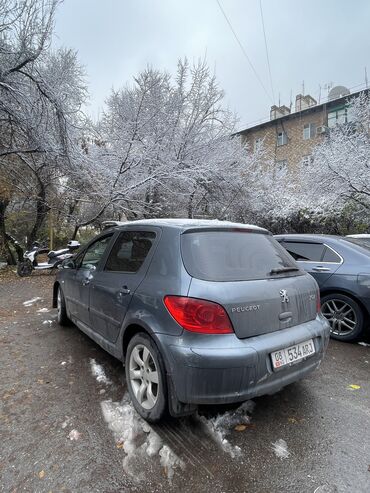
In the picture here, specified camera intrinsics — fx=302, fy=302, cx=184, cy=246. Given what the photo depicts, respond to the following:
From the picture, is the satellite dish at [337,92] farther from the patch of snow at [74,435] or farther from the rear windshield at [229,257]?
the patch of snow at [74,435]

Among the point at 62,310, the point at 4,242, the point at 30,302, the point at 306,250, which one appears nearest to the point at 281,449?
the point at 306,250

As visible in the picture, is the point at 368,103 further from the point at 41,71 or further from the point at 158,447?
the point at 158,447

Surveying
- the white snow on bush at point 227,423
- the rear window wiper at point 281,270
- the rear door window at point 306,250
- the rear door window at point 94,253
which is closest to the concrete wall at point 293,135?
the rear door window at point 306,250

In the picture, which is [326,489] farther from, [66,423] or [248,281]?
[66,423]

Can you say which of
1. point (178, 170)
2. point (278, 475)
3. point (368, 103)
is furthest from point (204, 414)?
point (368, 103)

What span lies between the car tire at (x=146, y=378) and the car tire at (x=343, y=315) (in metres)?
3.10

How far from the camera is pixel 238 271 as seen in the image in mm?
2438

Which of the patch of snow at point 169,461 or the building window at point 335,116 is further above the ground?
the building window at point 335,116

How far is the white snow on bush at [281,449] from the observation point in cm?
215

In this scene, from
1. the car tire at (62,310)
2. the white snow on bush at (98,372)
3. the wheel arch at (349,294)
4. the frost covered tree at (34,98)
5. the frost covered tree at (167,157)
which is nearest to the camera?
the white snow on bush at (98,372)

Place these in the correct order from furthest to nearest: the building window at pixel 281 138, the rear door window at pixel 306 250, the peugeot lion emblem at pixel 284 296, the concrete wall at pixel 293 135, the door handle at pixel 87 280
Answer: the building window at pixel 281 138, the concrete wall at pixel 293 135, the rear door window at pixel 306 250, the door handle at pixel 87 280, the peugeot lion emblem at pixel 284 296

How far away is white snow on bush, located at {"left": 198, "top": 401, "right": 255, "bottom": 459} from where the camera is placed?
2211 mm

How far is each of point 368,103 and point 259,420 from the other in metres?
14.2

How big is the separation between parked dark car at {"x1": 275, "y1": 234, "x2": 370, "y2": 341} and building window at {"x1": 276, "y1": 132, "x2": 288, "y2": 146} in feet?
75.9
